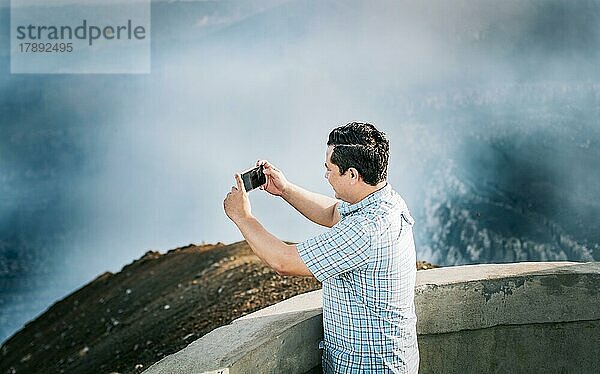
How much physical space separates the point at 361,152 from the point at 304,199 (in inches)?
19.2

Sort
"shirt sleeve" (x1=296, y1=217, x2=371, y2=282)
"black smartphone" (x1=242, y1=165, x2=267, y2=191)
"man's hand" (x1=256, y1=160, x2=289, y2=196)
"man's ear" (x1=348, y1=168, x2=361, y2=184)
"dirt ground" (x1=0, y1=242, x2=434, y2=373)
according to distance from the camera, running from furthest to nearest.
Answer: "dirt ground" (x1=0, y1=242, x2=434, y2=373) → "man's hand" (x1=256, y1=160, x2=289, y2=196) → "black smartphone" (x1=242, y1=165, x2=267, y2=191) → "man's ear" (x1=348, y1=168, x2=361, y2=184) → "shirt sleeve" (x1=296, y1=217, x2=371, y2=282)

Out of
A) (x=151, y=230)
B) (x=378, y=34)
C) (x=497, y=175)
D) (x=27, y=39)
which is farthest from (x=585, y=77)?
(x=27, y=39)

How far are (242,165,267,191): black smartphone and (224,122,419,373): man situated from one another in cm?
11

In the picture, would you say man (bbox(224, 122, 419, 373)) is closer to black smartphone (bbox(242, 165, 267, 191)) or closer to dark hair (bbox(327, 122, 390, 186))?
dark hair (bbox(327, 122, 390, 186))

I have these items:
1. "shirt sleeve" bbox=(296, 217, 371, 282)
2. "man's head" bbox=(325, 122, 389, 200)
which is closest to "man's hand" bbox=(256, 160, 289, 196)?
"man's head" bbox=(325, 122, 389, 200)

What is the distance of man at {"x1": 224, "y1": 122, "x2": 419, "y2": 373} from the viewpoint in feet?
A: 7.35

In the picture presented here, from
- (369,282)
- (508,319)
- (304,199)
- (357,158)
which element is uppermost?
(357,158)

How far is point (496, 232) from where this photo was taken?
5.81 meters

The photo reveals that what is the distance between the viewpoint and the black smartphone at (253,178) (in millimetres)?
2529

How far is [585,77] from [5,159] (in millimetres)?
3727

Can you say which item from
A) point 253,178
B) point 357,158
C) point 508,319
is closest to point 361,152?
point 357,158

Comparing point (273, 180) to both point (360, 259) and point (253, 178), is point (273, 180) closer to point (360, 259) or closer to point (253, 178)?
point (253, 178)

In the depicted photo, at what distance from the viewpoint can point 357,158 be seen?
7.62 ft

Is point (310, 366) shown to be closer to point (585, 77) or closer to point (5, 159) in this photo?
point (585, 77)
